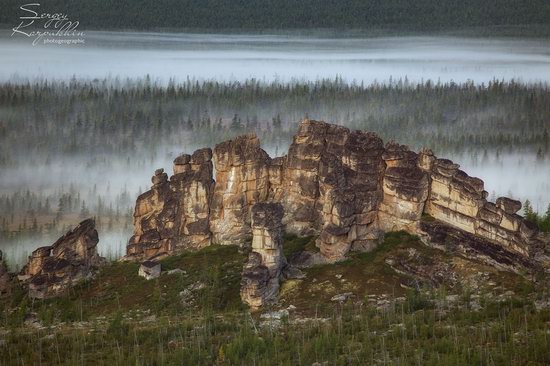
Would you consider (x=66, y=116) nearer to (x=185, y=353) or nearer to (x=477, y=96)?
(x=477, y=96)

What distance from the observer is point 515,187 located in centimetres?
12875

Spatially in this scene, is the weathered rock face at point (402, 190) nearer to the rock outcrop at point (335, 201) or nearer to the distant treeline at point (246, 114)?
the rock outcrop at point (335, 201)

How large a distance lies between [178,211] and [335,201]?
15470 millimetres

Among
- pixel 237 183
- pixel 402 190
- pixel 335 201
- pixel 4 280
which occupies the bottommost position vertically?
pixel 4 280

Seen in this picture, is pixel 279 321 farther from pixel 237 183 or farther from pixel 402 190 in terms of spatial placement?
pixel 237 183

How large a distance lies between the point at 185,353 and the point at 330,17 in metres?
131

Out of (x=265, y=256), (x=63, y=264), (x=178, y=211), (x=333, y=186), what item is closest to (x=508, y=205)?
(x=333, y=186)

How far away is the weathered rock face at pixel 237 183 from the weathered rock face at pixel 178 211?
110 centimetres

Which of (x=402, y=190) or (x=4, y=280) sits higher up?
(x=402, y=190)

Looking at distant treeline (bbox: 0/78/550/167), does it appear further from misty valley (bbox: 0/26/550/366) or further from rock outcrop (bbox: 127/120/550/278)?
rock outcrop (bbox: 127/120/550/278)

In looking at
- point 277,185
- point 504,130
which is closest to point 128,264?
point 277,185

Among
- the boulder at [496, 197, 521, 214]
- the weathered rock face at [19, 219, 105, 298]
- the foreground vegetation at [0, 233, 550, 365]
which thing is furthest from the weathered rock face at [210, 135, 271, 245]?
the boulder at [496, 197, 521, 214]

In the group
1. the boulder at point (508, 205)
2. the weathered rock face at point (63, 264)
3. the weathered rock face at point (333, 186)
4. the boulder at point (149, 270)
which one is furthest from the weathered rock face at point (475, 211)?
the weathered rock face at point (63, 264)

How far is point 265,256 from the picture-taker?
8031 centimetres
